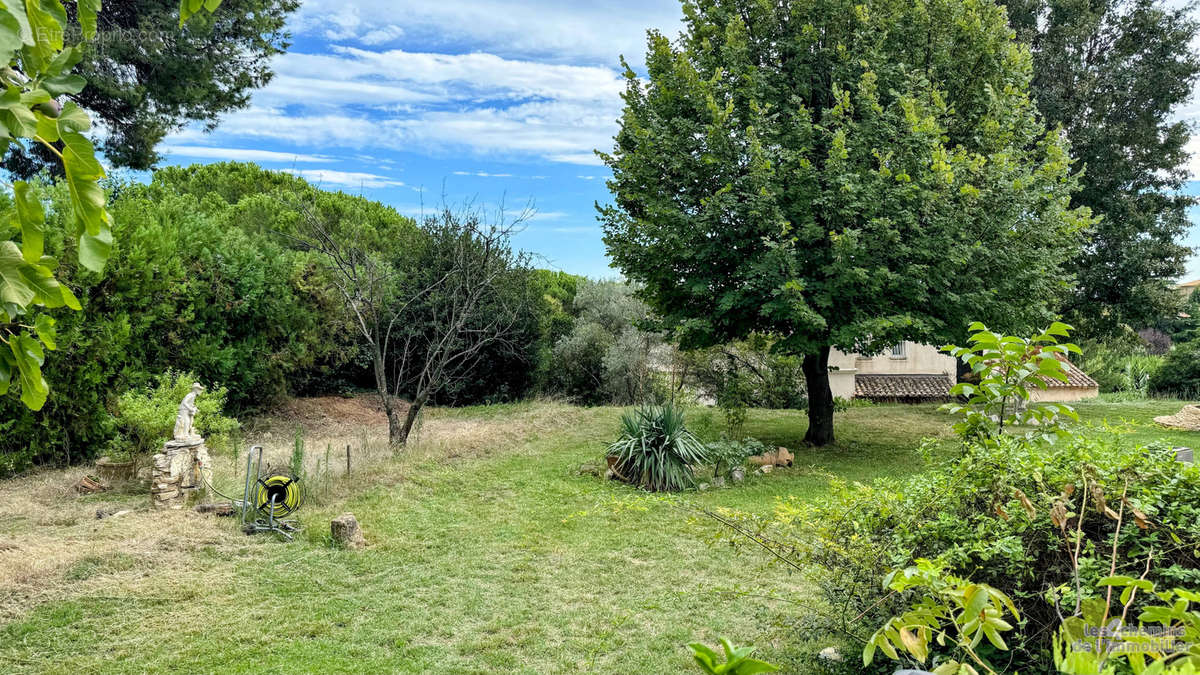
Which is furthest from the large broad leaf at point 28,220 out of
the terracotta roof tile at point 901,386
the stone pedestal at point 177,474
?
the terracotta roof tile at point 901,386

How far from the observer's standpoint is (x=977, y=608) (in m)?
1.51

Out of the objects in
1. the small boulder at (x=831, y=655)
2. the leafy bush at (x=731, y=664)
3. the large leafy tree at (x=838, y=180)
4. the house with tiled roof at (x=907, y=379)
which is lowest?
the small boulder at (x=831, y=655)

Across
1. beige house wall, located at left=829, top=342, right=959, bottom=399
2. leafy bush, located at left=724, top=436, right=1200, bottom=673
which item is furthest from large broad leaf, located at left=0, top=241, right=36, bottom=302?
beige house wall, located at left=829, top=342, right=959, bottom=399

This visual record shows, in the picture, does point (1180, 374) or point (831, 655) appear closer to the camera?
point (831, 655)

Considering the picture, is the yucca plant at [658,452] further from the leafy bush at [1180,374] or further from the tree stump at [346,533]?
the leafy bush at [1180,374]

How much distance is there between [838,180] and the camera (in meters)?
9.02

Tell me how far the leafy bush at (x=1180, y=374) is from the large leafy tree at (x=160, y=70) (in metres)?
23.6

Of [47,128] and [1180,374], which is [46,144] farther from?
[1180,374]

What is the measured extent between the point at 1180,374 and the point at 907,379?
7057 mm

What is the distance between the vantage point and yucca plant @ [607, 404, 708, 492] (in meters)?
8.66

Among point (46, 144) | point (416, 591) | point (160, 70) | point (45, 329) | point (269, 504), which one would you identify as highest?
point (160, 70)

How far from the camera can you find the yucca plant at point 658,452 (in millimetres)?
8656

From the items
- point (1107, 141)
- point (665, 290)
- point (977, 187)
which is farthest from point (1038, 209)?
point (1107, 141)

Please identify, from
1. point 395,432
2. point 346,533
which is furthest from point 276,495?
point 395,432
